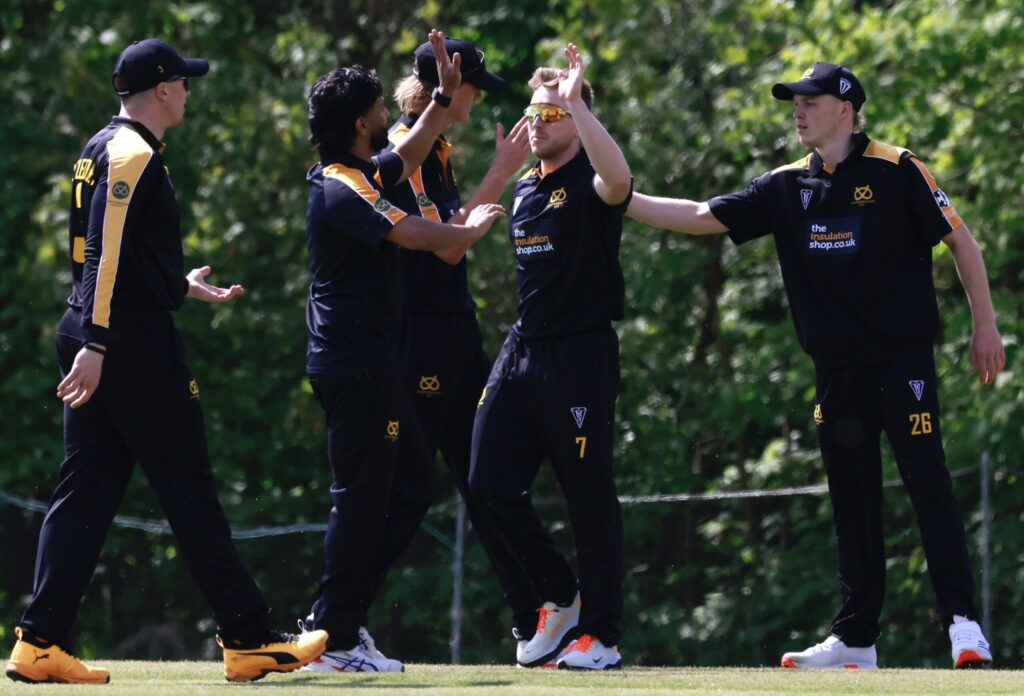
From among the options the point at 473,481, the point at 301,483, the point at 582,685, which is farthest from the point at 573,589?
the point at 301,483

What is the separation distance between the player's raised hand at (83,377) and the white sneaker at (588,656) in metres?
1.99

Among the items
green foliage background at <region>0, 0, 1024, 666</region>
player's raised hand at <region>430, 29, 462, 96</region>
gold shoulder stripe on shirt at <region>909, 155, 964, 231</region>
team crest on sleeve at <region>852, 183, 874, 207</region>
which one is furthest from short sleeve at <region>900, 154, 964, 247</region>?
green foliage background at <region>0, 0, 1024, 666</region>

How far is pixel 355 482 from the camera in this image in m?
6.35

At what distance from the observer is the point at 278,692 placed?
5.54 meters

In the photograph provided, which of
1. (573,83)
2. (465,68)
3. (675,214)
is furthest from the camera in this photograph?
(675,214)

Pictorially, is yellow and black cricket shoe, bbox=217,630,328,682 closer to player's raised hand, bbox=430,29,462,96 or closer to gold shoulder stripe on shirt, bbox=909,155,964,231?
player's raised hand, bbox=430,29,462,96

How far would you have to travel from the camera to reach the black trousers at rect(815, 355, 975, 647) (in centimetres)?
673

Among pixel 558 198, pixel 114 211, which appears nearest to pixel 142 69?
pixel 114 211

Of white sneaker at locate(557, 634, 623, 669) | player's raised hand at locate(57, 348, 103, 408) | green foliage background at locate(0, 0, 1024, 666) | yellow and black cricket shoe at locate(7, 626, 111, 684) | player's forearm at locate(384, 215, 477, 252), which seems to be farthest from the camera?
green foliage background at locate(0, 0, 1024, 666)

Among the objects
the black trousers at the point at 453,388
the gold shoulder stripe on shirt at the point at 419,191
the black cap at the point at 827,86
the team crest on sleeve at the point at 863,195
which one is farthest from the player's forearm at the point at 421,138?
the team crest on sleeve at the point at 863,195

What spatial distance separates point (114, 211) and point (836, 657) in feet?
10.6

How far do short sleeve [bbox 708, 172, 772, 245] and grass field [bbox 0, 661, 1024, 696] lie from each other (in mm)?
1715

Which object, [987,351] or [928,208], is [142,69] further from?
[987,351]

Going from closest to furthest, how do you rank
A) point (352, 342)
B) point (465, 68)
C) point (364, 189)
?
point (364, 189), point (352, 342), point (465, 68)
